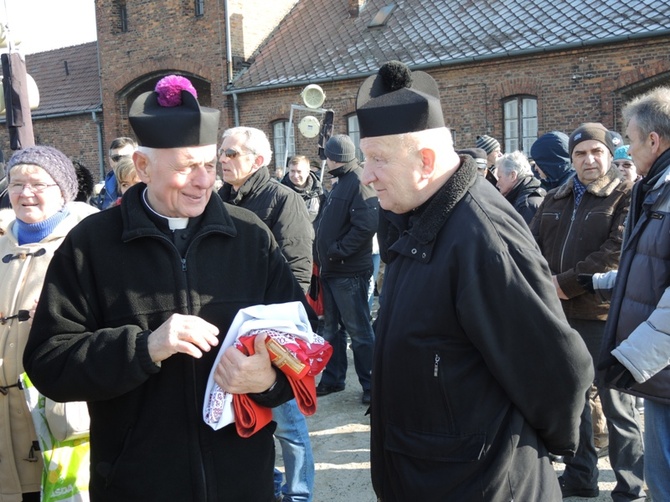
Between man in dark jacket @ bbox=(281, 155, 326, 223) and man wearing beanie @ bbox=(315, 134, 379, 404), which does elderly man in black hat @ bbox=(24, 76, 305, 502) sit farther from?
man in dark jacket @ bbox=(281, 155, 326, 223)

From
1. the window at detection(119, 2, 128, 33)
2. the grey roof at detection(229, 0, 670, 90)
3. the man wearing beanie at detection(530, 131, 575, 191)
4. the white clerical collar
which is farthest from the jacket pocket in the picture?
the window at detection(119, 2, 128, 33)

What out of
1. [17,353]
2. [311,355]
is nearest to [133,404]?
[311,355]

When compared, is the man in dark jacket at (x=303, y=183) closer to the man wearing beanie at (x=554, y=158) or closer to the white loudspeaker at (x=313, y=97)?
the man wearing beanie at (x=554, y=158)

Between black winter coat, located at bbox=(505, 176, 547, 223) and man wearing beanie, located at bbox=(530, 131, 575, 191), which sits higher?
man wearing beanie, located at bbox=(530, 131, 575, 191)

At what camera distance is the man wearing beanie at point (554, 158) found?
5559 millimetres

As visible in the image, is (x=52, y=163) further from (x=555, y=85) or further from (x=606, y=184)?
(x=555, y=85)

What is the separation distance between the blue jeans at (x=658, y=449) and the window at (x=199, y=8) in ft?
62.4

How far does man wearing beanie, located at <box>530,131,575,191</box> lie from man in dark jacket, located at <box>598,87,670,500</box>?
93.2 inches

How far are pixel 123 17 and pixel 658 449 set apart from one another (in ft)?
71.4

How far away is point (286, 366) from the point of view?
7.00 feet

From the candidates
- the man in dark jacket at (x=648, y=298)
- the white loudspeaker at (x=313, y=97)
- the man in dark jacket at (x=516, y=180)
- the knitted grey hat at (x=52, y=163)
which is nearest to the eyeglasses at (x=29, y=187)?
the knitted grey hat at (x=52, y=163)

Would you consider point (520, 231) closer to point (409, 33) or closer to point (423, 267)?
point (423, 267)

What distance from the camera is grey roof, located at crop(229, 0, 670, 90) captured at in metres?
13.9

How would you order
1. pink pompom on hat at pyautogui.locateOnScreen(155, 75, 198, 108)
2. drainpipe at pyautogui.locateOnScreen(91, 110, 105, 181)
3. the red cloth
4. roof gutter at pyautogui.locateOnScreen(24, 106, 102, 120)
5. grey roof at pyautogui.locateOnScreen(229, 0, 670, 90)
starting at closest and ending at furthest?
the red cloth → pink pompom on hat at pyautogui.locateOnScreen(155, 75, 198, 108) → grey roof at pyautogui.locateOnScreen(229, 0, 670, 90) → roof gutter at pyautogui.locateOnScreen(24, 106, 102, 120) → drainpipe at pyautogui.locateOnScreen(91, 110, 105, 181)
